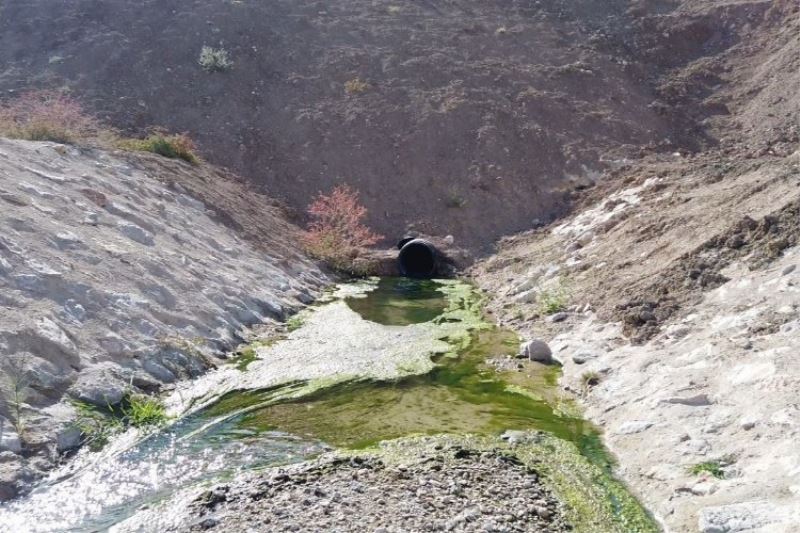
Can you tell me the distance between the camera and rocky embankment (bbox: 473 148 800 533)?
297 inches

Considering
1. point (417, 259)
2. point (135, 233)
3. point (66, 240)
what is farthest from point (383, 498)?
point (417, 259)

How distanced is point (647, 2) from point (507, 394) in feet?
100

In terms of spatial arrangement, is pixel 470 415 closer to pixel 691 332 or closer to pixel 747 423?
pixel 691 332

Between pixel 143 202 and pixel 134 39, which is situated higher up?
pixel 134 39

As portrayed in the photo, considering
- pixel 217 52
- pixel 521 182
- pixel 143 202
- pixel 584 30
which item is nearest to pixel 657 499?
pixel 143 202

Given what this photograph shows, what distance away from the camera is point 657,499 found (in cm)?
777

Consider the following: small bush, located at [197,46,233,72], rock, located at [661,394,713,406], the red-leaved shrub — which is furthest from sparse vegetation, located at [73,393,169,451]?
small bush, located at [197,46,233,72]

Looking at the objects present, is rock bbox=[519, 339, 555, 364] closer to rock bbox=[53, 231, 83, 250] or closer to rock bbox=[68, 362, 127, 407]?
rock bbox=[68, 362, 127, 407]

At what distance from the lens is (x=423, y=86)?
97.2 ft

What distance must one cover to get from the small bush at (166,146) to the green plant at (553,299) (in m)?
13.0

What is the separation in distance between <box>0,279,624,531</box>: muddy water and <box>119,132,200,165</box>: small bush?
10.0 metres

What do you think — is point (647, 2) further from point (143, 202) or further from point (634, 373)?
point (634, 373)

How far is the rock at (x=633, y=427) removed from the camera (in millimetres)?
9109

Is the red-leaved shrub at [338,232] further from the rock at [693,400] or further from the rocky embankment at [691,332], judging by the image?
the rock at [693,400]
